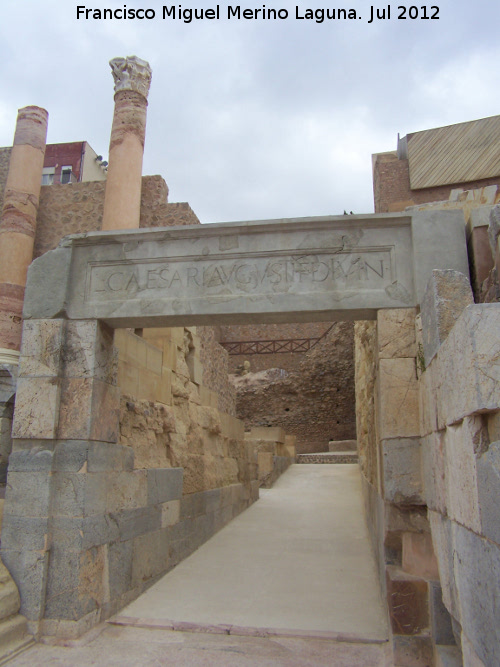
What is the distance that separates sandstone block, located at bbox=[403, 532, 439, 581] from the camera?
10.9 feet

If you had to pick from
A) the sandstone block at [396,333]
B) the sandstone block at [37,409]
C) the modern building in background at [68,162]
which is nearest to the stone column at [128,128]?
the sandstone block at [37,409]

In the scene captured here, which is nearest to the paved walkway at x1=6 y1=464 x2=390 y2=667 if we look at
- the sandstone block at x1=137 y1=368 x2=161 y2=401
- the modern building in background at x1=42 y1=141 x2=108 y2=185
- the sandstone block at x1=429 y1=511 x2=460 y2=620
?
the sandstone block at x1=429 y1=511 x2=460 y2=620

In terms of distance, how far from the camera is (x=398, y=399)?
3693 millimetres

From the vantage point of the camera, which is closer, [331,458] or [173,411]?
[173,411]

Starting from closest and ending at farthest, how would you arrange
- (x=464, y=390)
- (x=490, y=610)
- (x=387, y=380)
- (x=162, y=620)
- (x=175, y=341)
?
(x=490, y=610) < (x=464, y=390) < (x=387, y=380) < (x=162, y=620) < (x=175, y=341)

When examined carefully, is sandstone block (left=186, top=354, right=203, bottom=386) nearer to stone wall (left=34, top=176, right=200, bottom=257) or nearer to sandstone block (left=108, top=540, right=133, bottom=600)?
sandstone block (left=108, top=540, right=133, bottom=600)

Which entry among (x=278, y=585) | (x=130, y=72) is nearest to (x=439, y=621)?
(x=278, y=585)

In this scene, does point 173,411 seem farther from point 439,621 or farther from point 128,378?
point 439,621

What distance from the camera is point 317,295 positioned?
396 cm

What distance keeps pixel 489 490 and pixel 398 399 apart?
6.62 feet

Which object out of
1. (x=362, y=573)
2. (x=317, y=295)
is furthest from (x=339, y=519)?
(x=317, y=295)

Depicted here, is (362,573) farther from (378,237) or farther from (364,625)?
(378,237)

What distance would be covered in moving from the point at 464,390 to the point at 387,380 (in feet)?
5.70

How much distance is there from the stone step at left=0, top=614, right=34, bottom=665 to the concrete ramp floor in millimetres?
735
